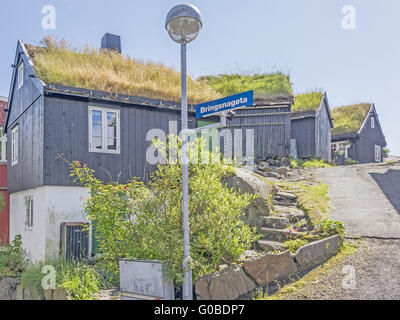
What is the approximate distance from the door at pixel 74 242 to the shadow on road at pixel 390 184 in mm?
7856

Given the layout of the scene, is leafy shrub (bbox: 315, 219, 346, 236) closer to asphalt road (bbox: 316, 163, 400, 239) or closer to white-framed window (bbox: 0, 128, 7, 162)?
asphalt road (bbox: 316, 163, 400, 239)

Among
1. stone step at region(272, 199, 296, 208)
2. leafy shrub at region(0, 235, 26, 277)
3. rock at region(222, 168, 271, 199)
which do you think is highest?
rock at region(222, 168, 271, 199)

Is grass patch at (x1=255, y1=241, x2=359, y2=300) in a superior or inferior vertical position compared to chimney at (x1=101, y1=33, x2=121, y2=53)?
inferior

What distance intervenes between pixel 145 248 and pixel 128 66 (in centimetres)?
849

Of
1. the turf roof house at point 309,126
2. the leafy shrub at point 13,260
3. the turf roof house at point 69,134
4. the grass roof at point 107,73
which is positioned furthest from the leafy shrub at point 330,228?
the turf roof house at point 309,126

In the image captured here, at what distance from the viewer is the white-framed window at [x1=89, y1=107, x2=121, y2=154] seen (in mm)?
10766

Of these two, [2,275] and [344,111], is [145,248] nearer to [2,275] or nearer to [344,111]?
[2,275]

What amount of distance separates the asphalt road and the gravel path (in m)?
0.68

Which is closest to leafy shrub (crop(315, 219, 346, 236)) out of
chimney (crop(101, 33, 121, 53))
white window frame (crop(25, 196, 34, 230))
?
white window frame (crop(25, 196, 34, 230))

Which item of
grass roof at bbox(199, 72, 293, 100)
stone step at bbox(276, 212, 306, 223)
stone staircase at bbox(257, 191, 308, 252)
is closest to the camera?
stone staircase at bbox(257, 191, 308, 252)

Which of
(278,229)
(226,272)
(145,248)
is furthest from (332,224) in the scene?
(145,248)

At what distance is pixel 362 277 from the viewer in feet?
18.4

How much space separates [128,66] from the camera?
42.7ft

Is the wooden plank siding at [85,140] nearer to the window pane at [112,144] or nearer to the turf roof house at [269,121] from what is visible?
the window pane at [112,144]
